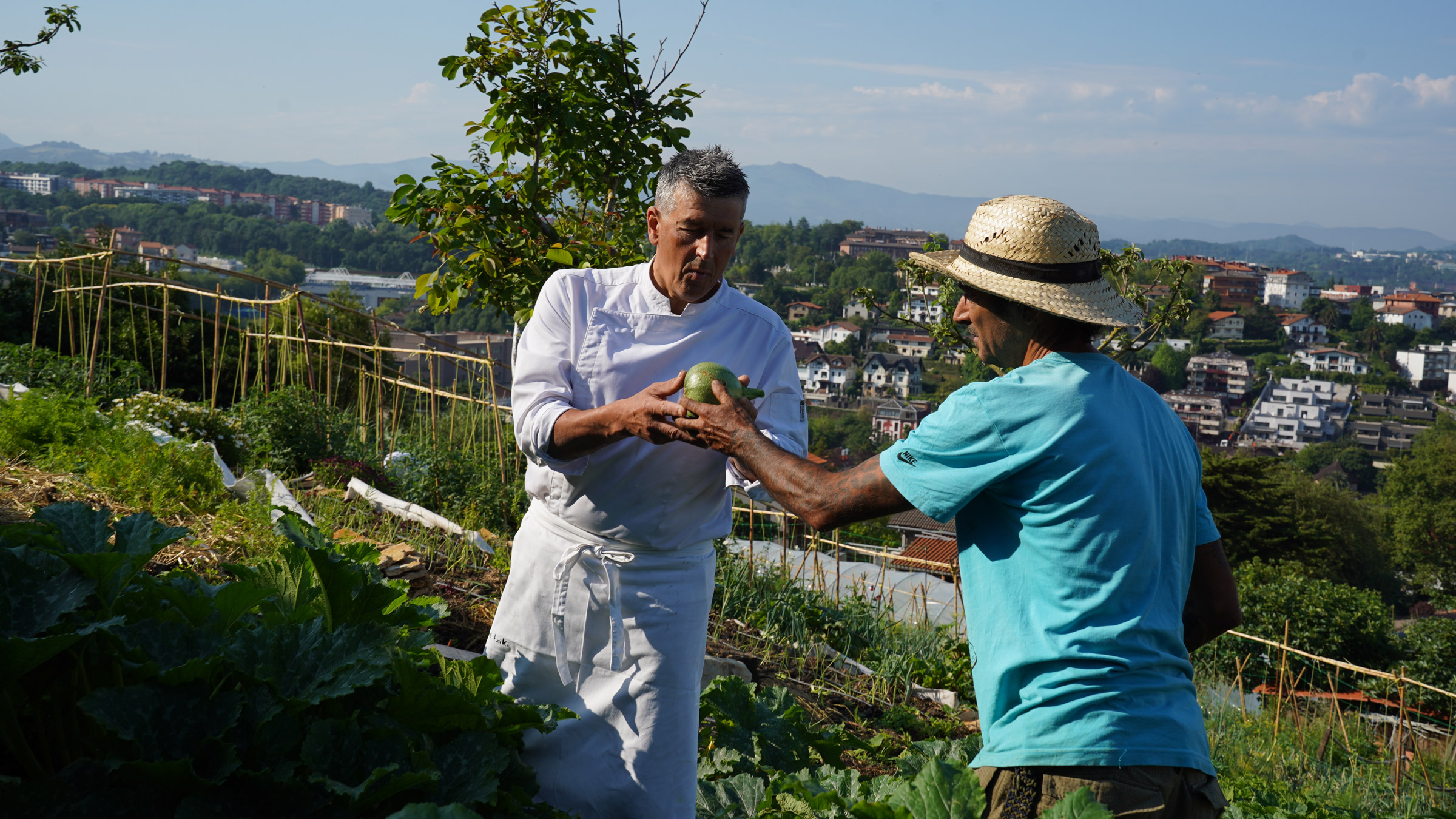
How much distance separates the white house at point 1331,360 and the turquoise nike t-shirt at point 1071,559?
105598 millimetres

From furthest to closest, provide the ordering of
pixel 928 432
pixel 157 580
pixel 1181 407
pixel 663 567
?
1. pixel 1181 407
2. pixel 663 567
3. pixel 157 580
4. pixel 928 432

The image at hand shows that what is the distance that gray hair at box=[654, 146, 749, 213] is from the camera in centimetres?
223

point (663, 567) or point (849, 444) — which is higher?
point (663, 567)

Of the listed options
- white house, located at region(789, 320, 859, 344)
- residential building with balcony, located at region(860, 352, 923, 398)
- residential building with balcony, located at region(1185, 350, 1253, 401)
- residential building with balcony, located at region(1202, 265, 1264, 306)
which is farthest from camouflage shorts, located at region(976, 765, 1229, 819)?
residential building with balcony, located at region(1202, 265, 1264, 306)

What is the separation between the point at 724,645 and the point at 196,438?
433cm

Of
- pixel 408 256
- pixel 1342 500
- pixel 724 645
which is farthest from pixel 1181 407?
pixel 724 645

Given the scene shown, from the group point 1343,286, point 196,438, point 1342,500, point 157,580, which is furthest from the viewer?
point 1343,286

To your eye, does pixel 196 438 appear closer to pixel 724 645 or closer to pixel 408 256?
pixel 724 645

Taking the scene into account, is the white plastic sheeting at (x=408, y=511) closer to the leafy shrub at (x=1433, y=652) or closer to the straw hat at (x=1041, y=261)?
the straw hat at (x=1041, y=261)

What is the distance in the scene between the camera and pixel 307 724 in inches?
60.9

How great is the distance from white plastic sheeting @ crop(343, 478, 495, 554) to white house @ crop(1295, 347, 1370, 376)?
104m

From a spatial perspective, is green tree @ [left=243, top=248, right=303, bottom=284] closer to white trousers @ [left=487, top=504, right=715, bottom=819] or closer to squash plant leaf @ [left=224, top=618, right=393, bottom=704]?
→ white trousers @ [left=487, top=504, right=715, bottom=819]

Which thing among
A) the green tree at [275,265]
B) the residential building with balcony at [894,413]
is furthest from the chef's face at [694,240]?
the green tree at [275,265]

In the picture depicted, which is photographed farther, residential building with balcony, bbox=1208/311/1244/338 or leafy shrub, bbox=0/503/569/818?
residential building with balcony, bbox=1208/311/1244/338
